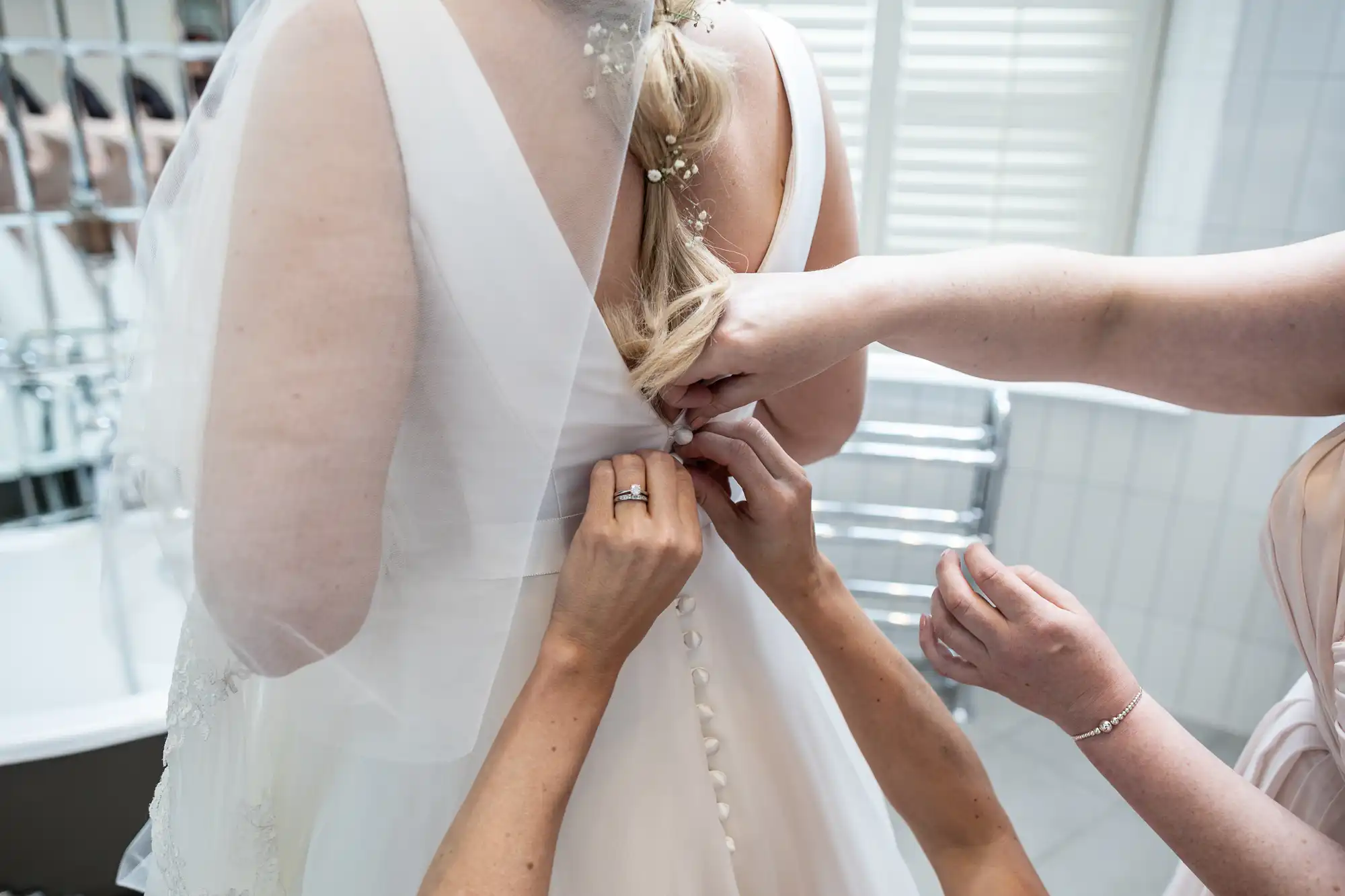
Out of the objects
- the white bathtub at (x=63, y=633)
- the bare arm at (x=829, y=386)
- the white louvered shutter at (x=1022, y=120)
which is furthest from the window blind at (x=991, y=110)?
the white bathtub at (x=63, y=633)

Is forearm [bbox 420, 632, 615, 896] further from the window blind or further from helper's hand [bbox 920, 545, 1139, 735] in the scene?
the window blind

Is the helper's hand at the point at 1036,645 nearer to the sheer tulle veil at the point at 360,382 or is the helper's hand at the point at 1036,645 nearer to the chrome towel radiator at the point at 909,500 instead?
the sheer tulle veil at the point at 360,382

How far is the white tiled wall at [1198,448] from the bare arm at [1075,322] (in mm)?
1345

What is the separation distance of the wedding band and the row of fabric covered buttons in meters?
0.14

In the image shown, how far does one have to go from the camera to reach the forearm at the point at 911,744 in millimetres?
798

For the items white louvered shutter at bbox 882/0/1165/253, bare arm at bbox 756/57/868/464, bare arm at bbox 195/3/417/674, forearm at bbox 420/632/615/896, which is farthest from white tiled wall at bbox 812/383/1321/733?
bare arm at bbox 195/3/417/674

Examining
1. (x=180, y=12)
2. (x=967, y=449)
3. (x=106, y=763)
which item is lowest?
(x=106, y=763)

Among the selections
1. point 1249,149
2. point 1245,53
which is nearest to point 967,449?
point 1249,149

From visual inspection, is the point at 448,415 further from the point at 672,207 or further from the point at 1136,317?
the point at 1136,317

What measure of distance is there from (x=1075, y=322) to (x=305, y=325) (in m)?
0.61

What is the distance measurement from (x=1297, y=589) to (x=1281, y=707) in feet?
0.81

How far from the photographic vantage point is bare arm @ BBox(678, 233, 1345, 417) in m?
0.67

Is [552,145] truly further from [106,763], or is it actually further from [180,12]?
[180,12]

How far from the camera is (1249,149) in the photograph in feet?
6.00
